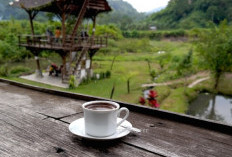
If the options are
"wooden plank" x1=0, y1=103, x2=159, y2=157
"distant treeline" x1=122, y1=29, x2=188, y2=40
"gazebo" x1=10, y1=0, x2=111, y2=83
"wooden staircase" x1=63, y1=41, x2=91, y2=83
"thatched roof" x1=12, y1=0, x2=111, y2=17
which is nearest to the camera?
"wooden plank" x1=0, y1=103, x2=159, y2=157

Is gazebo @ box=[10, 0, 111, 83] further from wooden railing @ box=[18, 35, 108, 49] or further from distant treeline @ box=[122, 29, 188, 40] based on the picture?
distant treeline @ box=[122, 29, 188, 40]

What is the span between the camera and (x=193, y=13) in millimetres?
28422

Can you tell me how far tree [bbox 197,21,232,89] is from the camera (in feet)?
24.7

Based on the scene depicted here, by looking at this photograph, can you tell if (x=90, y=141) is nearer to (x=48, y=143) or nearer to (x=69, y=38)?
(x=48, y=143)

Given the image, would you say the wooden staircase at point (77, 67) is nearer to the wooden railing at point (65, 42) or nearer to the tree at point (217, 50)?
the wooden railing at point (65, 42)

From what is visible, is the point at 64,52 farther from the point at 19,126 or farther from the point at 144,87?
the point at 19,126

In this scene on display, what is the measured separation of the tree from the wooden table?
24.7ft

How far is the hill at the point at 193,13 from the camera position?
77.2 feet

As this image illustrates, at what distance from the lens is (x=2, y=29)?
494 inches

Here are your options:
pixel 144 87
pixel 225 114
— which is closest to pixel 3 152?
pixel 225 114

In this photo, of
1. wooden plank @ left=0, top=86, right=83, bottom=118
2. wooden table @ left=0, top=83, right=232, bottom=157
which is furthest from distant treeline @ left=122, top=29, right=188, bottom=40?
wooden table @ left=0, top=83, right=232, bottom=157

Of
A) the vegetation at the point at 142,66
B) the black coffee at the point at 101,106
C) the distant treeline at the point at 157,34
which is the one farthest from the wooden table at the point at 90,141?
the distant treeline at the point at 157,34

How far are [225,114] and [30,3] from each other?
784 cm

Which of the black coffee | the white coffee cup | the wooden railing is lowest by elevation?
the white coffee cup
